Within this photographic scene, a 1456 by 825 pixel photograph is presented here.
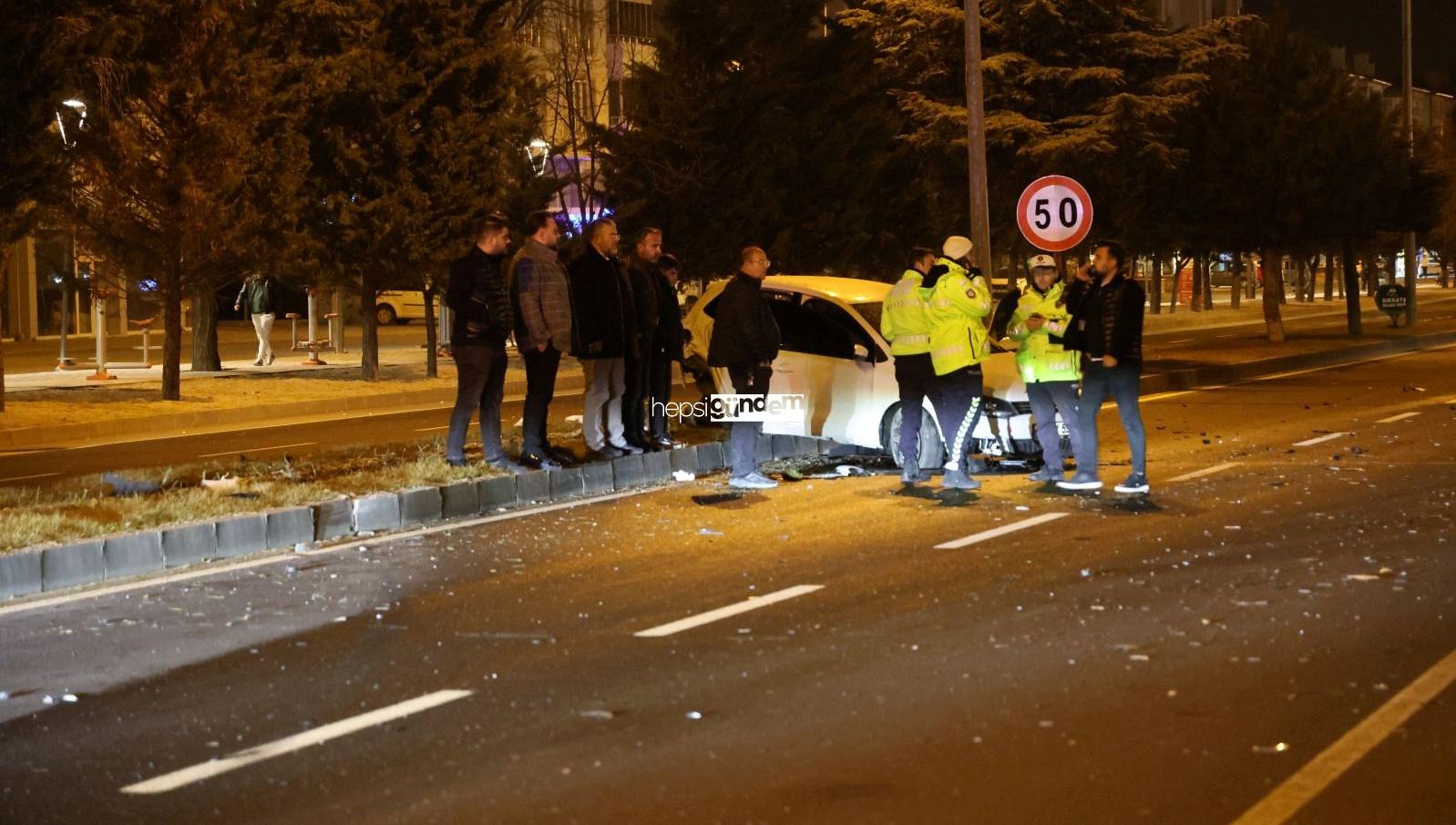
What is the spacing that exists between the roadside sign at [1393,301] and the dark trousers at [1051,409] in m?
31.0

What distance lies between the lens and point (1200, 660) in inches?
296

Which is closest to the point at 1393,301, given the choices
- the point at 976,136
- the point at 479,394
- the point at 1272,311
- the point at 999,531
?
the point at 1272,311

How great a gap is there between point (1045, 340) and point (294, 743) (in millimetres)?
7901

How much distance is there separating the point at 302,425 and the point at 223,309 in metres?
43.6

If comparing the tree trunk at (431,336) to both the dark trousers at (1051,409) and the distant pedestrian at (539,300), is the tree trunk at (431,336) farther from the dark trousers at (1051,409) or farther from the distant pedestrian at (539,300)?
the dark trousers at (1051,409)

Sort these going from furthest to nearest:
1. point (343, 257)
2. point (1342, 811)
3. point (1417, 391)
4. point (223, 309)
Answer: point (223, 309)
point (343, 257)
point (1417, 391)
point (1342, 811)

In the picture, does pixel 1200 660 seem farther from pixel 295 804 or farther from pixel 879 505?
pixel 879 505

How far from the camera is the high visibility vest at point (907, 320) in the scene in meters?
13.0

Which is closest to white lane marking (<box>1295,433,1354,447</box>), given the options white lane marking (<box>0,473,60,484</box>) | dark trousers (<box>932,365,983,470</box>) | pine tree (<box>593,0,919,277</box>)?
dark trousers (<box>932,365,983,470</box>)

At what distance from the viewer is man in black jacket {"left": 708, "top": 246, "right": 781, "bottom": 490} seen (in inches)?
530

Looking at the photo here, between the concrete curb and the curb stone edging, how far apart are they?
9422 millimetres

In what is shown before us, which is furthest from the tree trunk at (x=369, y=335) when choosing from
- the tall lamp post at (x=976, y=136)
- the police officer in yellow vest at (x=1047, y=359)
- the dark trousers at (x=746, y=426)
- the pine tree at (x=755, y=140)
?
the police officer in yellow vest at (x=1047, y=359)

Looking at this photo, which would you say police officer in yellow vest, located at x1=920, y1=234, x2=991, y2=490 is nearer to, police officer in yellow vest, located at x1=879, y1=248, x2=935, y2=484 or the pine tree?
police officer in yellow vest, located at x1=879, y1=248, x2=935, y2=484

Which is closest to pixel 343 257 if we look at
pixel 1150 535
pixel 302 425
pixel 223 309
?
pixel 302 425
